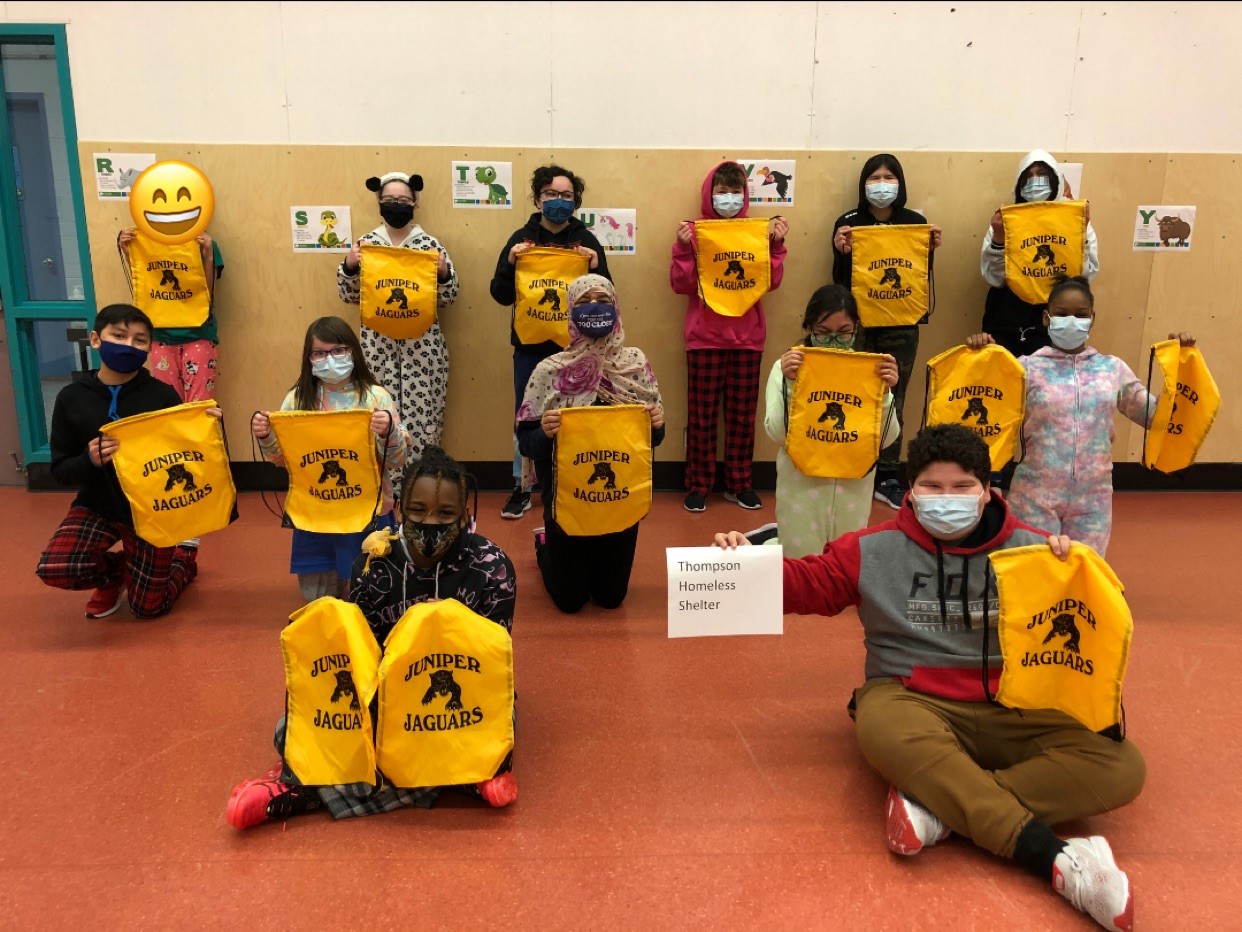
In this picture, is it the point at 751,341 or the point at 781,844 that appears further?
the point at 751,341

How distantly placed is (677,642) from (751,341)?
2234mm

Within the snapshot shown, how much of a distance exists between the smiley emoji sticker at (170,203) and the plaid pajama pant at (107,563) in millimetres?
1906

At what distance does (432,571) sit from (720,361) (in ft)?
9.79

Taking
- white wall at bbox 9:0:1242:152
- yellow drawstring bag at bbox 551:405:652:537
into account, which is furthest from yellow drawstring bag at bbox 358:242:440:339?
yellow drawstring bag at bbox 551:405:652:537

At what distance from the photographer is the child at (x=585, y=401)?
135 inches

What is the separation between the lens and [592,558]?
3.65 meters

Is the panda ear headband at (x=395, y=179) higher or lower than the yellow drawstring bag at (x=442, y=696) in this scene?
higher

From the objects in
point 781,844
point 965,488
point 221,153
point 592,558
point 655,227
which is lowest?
point 781,844

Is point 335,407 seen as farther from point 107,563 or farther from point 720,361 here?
point 720,361

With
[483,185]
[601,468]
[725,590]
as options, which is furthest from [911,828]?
[483,185]

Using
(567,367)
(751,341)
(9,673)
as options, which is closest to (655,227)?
(751,341)

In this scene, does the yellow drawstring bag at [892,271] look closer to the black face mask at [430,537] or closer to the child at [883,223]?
the child at [883,223]

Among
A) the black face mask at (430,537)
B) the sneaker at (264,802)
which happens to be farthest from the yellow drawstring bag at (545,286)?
the sneaker at (264,802)

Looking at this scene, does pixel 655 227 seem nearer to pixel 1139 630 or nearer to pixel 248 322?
pixel 248 322
